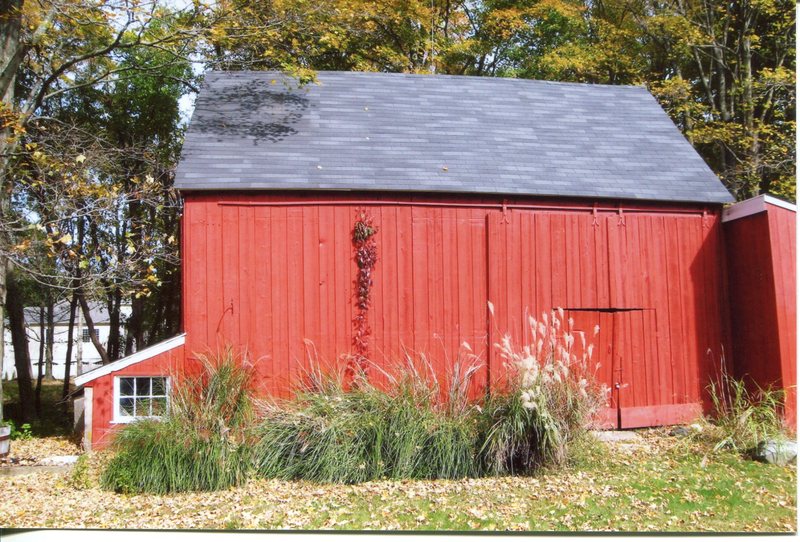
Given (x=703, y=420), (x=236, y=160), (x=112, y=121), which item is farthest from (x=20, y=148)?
(x=703, y=420)

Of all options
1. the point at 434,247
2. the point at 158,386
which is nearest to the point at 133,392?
the point at 158,386

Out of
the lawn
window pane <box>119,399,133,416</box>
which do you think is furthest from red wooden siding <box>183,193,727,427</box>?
the lawn

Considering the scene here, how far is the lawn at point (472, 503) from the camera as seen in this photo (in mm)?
5016

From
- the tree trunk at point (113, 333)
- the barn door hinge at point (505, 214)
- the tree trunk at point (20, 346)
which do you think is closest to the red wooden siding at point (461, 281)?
the barn door hinge at point (505, 214)

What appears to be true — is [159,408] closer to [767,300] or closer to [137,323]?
[767,300]

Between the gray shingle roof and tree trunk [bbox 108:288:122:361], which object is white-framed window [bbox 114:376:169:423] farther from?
tree trunk [bbox 108:288:122:361]

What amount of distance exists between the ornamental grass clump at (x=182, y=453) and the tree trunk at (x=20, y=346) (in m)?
5.82

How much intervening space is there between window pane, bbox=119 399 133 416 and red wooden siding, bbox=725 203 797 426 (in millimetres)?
7062

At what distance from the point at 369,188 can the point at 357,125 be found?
150 centimetres

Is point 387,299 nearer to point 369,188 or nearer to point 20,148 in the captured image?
point 369,188

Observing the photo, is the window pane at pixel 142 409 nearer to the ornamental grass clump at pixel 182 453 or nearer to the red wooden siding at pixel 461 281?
the ornamental grass clump at pixel 182 453

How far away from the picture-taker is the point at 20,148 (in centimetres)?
791

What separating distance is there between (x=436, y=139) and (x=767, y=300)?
444cm

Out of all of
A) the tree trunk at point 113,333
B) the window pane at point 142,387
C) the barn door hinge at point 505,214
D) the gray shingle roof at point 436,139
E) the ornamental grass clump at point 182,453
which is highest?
the gray shingle roof at point 436,139
